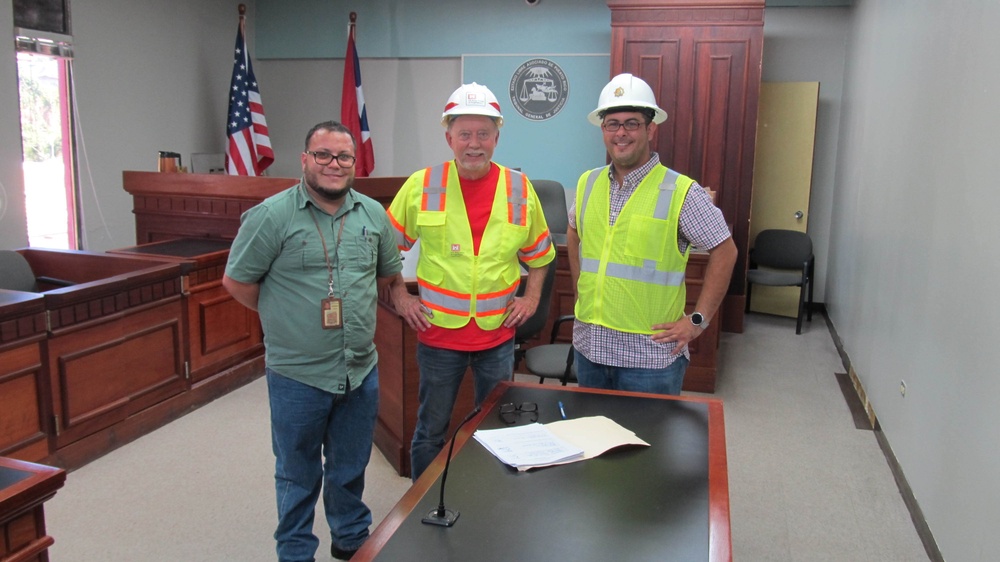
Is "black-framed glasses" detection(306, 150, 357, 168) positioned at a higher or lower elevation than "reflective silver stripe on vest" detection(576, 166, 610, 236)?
higher

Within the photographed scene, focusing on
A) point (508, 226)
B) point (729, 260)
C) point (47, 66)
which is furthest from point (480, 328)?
point (47, 66)

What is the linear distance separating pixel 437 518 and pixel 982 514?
69.7 inches

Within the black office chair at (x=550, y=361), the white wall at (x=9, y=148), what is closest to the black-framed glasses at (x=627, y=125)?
the black office chair at (x=550, y=361)

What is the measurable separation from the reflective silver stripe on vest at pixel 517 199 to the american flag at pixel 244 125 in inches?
175

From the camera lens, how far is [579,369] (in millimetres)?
2475

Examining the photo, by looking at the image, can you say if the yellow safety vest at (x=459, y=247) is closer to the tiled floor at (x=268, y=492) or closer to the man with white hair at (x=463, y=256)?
the man with white hair at (x=463, y=256)

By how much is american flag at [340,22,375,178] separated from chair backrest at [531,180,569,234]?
1992 mm

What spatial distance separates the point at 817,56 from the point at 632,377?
5.41m

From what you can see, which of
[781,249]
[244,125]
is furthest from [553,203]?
[244,125]

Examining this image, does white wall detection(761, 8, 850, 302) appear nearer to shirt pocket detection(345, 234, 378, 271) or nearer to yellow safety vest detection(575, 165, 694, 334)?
yellow safety vest detection(575, 165, 694, 334)

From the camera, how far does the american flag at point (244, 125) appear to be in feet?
21.0

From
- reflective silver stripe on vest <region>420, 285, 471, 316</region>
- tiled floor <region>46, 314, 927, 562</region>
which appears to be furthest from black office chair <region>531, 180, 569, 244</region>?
reflective silver stripe on vest <region>420, 285, 471, 316</region>

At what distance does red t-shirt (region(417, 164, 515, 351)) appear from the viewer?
2484 mm

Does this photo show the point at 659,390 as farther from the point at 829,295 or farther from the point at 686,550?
the point at 829,295
